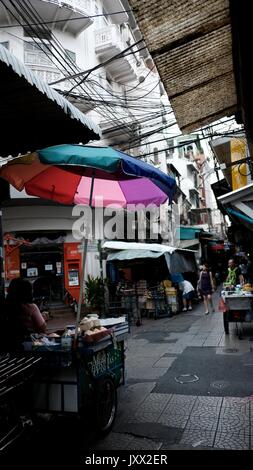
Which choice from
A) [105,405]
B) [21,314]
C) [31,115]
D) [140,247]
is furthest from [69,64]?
[105,405]

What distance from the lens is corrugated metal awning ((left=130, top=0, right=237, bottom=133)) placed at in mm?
2318

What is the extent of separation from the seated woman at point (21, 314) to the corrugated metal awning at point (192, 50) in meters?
3.15

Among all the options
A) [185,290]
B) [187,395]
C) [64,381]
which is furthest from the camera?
[185,290]

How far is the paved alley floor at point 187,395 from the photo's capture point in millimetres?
4324

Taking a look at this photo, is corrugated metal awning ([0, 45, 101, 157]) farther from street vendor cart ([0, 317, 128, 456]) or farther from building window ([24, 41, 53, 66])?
building window ([24, 41, 53, 66])

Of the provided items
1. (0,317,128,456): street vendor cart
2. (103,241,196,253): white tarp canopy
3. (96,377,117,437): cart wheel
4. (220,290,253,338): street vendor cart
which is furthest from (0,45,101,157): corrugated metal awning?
(103,241,196,253): white tarp canopy

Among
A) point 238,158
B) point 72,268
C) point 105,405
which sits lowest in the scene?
point 105,405

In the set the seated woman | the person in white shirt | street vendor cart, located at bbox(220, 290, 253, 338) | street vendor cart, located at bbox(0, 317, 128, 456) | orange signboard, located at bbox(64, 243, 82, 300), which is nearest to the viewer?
street vendor cart, located at bbox(0, 317, 128, 456)

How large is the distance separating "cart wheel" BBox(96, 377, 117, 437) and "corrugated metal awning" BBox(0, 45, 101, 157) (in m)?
3.29

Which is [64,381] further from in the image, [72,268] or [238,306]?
[72,268]

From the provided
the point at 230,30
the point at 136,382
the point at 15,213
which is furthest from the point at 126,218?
the point at 230,30

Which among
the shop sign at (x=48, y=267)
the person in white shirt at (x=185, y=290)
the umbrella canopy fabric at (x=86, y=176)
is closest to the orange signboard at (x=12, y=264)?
the shop sign at (x=48, y=267)

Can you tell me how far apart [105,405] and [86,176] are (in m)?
3.32

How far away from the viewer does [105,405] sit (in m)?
4.73
